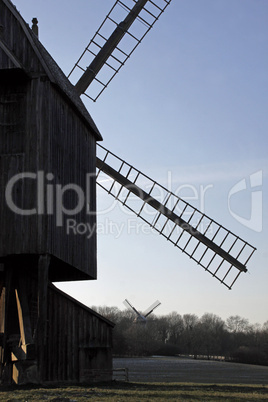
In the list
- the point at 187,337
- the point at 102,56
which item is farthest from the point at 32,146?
the point at 187,337

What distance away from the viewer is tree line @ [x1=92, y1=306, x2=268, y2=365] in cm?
9900

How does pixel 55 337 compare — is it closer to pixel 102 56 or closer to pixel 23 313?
pixel 23 313

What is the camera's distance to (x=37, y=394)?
15.4 metres

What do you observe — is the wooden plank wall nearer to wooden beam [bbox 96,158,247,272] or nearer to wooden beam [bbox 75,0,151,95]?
wooden beam [bbox 96,158,247,272]

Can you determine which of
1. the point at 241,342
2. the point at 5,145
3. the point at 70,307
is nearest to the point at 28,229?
the point at 5,145

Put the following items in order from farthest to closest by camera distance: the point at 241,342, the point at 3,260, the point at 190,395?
the point at 241,342, the point at 3,260, the point at 190,395

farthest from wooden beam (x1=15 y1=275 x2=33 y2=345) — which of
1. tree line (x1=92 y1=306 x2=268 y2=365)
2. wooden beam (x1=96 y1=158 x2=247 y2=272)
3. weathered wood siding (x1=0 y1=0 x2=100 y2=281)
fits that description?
tree line (x1=92 y1=306 x2=268 y2=365)

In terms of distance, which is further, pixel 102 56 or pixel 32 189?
pixel 102 56


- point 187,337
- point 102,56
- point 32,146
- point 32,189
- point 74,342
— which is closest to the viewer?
point 32,189

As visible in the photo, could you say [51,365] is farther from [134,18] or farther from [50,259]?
[134,18]

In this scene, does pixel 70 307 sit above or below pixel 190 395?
above

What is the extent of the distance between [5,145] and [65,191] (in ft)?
8.04

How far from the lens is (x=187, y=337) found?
128 m

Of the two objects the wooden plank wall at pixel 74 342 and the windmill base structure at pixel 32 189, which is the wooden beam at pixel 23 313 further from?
the wooden plank wall at pixel 74 342
